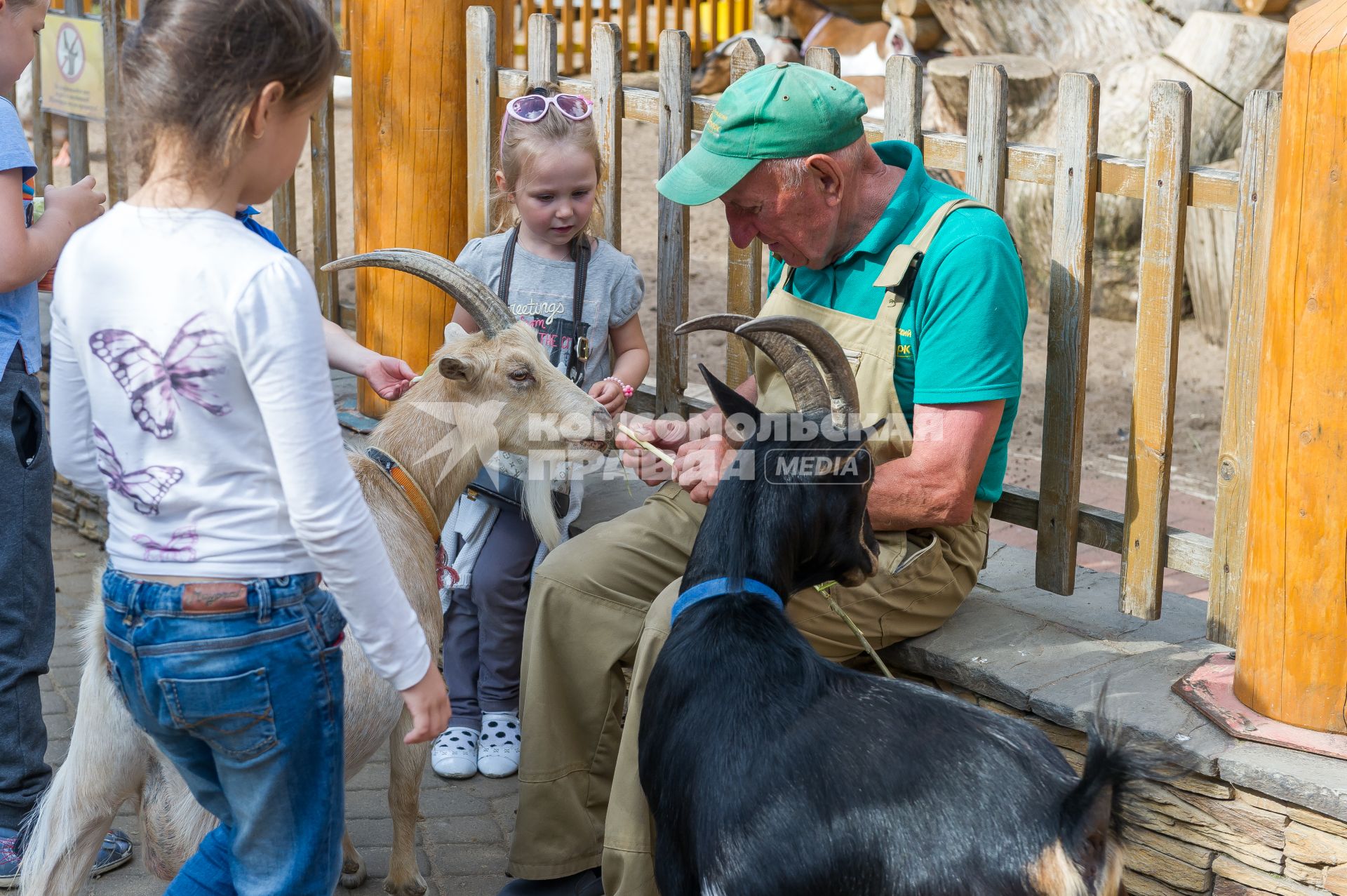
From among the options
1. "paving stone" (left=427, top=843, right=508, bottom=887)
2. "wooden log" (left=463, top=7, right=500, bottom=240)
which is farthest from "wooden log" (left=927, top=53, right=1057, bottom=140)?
"paving stone" (left=427, top=843, right=508, bottom=887)

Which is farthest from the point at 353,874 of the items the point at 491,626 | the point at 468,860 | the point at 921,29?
the point at 921,29

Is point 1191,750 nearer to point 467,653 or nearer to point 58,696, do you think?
point 467,653

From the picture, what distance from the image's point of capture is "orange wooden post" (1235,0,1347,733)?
2324mm

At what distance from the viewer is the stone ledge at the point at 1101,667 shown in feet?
7.91

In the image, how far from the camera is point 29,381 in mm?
2926

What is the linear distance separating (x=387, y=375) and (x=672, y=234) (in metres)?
1.05

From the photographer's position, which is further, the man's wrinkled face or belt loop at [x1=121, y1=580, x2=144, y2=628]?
the man's wrinkled face

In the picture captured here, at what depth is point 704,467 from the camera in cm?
270

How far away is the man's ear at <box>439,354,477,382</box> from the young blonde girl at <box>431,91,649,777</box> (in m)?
0.48

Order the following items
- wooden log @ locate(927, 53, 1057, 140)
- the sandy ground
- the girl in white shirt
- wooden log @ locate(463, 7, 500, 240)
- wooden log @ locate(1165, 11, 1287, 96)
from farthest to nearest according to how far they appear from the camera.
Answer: wooden log @ locate(927, 53, 1057, 140) → wooden log @ locate(1165, 11, 1287, 96) → the sandy ground → wooden log @ locate(463, 7, 500, 240) → the girl in white shirt

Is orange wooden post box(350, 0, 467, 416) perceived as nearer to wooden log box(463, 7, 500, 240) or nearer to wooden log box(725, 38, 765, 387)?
wooden log box(463, 7, 500, 240)

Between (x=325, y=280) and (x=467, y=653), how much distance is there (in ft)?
6.94

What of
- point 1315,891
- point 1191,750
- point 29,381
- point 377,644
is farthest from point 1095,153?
point 29,381

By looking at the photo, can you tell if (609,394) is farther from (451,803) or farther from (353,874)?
(353,874)
